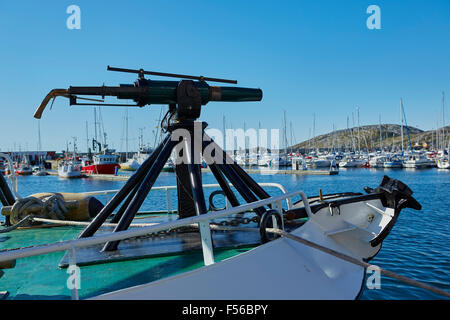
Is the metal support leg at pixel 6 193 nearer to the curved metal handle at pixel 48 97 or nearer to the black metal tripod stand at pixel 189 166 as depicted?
the curved metal handle at pixel 48 97

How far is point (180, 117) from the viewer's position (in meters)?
5.91

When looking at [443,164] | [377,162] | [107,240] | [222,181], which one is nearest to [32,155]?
[377,162]

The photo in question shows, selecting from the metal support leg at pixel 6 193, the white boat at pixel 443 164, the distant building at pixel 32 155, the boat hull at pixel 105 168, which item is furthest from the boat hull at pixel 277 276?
the distant building at pixel 32 155

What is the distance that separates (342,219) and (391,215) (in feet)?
3.33

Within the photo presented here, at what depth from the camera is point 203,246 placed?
3.91 meters

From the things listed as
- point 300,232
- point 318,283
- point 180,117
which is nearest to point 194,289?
point 318,283

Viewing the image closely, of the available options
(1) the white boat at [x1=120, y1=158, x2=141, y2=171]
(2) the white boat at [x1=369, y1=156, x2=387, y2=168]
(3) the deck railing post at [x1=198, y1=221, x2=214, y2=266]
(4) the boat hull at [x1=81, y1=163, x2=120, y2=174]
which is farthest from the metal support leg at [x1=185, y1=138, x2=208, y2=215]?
(2) the white boat at [x1=369, y1=156, x2=387, y2=168]

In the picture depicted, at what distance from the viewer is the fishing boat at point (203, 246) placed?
3646 millimetres

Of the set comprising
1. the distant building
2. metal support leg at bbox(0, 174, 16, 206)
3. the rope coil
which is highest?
the distant building

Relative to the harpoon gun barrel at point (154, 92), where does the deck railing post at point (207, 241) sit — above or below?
below

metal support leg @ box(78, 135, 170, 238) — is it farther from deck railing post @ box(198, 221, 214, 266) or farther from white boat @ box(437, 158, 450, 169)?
white boat @ box(437, 158, 450, 169)

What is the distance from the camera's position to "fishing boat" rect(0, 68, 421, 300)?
3.65 m

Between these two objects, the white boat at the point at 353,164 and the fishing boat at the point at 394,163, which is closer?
the fishing boat at the point at 394,163
